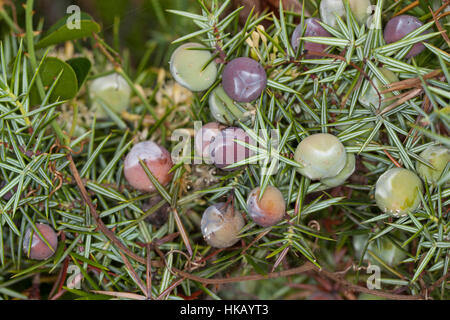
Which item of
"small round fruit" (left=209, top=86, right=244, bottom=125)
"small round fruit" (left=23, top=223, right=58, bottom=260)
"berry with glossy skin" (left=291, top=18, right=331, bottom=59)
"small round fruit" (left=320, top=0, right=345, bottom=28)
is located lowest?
"small round fruit" (left=23, top=223, right=58, bottom=260)

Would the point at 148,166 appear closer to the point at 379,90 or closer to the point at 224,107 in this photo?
the point at 224,107

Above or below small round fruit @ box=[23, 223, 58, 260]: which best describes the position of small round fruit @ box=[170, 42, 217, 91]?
above

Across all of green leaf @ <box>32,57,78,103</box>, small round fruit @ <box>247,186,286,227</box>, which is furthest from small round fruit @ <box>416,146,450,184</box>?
green leaf @ <box>32,57,78,103</box>

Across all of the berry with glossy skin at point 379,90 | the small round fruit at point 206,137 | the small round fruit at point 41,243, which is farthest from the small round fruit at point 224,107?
the small round fruit at point 41,243

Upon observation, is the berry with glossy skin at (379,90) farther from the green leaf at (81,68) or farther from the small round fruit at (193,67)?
the green leaf at (81,68)

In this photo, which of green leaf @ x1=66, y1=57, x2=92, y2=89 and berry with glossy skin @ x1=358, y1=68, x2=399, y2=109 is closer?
berry with glossy skin @ x1=358, y1=68, x2=399, y2=109

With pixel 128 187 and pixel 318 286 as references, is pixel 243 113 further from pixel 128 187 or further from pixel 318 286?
pixel 318 286

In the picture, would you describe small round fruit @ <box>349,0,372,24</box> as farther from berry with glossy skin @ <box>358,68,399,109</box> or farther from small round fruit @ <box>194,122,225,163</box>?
small round fruit @ <box>194,122,225,163</box>
